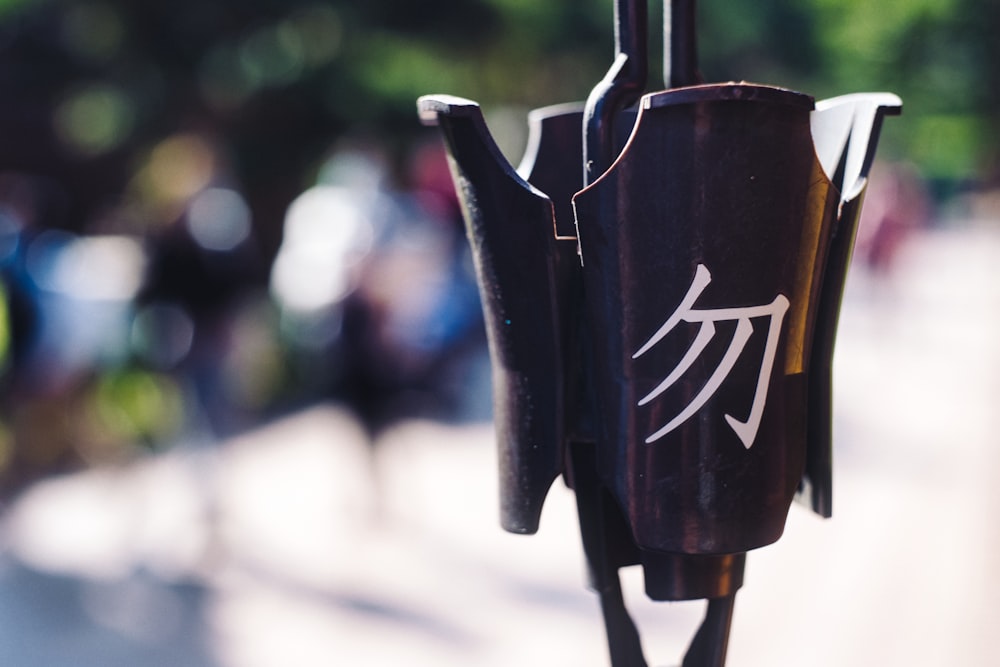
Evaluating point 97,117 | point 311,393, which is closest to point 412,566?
point 311,393

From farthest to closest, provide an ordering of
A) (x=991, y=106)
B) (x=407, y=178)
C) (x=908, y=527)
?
(x=991, y=106), (x=407, y=178), (x=908, y=527)

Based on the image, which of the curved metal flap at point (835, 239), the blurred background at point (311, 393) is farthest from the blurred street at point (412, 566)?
the curved metal flap at point (835, 239)

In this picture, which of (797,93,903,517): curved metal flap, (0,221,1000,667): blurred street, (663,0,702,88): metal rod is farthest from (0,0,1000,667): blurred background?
(663,0,702,88): metal rod

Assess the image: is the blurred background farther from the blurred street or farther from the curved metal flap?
the curved metal flap

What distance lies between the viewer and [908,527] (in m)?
5.36

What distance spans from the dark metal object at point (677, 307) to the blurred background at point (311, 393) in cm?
298

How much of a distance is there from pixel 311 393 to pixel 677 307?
745cm

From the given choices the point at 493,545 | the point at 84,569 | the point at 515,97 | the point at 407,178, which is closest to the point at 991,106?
the point at 515,97

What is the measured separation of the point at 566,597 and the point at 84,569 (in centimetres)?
239

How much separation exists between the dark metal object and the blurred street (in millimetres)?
2894

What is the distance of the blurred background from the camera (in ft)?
14.6

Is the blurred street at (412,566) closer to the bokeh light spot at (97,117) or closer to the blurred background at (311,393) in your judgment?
the blurred background at (311,393)

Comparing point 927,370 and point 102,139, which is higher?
point 102,139

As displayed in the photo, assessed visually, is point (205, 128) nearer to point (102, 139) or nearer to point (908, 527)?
point (102, 139)
